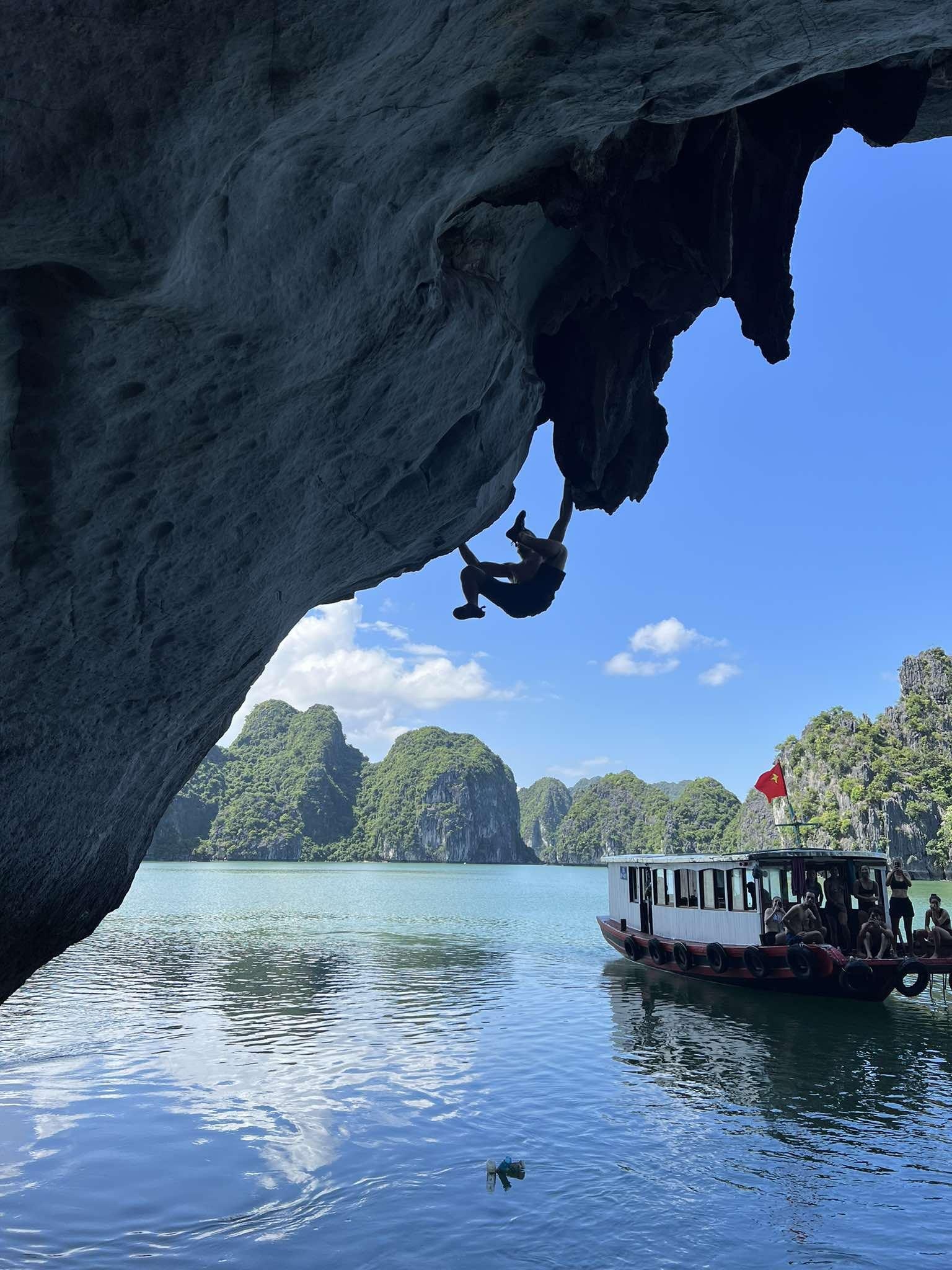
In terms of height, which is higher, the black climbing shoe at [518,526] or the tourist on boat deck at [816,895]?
the black climbing shoe at [518,526]

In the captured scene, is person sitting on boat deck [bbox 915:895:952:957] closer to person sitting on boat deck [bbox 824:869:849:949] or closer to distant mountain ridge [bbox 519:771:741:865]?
person sitting on boat deck [bbox 824:869:849:949]

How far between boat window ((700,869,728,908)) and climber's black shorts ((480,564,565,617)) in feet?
40.3

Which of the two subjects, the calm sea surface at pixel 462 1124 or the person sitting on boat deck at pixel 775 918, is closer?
the calm sea surface at pixel 462 1124

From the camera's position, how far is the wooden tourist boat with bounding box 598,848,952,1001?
53.5 ft

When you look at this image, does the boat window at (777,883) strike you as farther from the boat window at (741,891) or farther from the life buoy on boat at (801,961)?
the life buoy on boat at (801,961)

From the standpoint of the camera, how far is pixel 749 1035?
51.2 ft

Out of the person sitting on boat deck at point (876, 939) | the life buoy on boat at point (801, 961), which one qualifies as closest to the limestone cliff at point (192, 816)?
the life buoy on boat at point (801, 961)

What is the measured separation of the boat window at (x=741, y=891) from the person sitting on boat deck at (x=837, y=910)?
152cm

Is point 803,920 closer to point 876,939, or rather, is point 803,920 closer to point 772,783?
point 876,939

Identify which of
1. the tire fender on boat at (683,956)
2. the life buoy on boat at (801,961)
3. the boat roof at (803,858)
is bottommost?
the tire fender on boat at (683,956)

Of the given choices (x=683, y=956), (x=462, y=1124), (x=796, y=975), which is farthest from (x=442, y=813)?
(x=462, y=1124)

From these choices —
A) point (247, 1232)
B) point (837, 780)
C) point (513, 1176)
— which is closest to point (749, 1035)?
point (513, 1176)

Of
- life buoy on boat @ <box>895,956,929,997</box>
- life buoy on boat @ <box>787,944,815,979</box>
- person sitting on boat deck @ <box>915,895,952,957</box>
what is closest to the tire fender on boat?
life buoy on boat @ <box>787,944,815,979</box>

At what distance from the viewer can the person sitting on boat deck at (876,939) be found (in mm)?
16500
